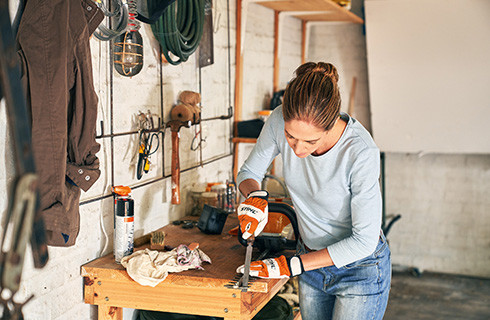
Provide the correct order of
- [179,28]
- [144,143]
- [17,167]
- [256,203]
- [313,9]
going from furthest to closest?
[313,9] → [179,28] → [144,143] → [256,203] → [17,167]

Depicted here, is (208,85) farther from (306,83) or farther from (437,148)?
(437,148)

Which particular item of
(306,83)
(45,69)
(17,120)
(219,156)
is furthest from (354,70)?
(17,120)

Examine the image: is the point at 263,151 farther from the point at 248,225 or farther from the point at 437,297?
the point at 437,297

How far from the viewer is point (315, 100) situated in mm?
1805

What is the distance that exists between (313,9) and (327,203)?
8.89ft

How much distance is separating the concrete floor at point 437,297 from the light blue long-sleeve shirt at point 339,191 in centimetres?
244

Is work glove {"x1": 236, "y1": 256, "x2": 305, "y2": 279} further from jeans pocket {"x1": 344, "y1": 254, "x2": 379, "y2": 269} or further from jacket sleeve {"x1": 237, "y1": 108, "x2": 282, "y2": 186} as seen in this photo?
jacket sleeve {"x1": 237, "y1": 108, "x2": 282, "y2": 186}

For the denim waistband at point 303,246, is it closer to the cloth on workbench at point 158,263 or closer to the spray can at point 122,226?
the cloth on workbench at point 158,263

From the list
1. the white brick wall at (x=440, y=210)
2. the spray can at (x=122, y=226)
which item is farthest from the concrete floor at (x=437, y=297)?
the spray can at (x=122, y=226)

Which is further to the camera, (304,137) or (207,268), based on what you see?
(207,268)

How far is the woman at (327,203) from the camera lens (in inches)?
72.8

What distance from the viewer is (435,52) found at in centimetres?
461

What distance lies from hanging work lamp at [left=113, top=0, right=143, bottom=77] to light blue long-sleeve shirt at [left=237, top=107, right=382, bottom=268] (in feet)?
2.23

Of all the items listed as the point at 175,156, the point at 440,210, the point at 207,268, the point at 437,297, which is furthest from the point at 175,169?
the point at 440,210
